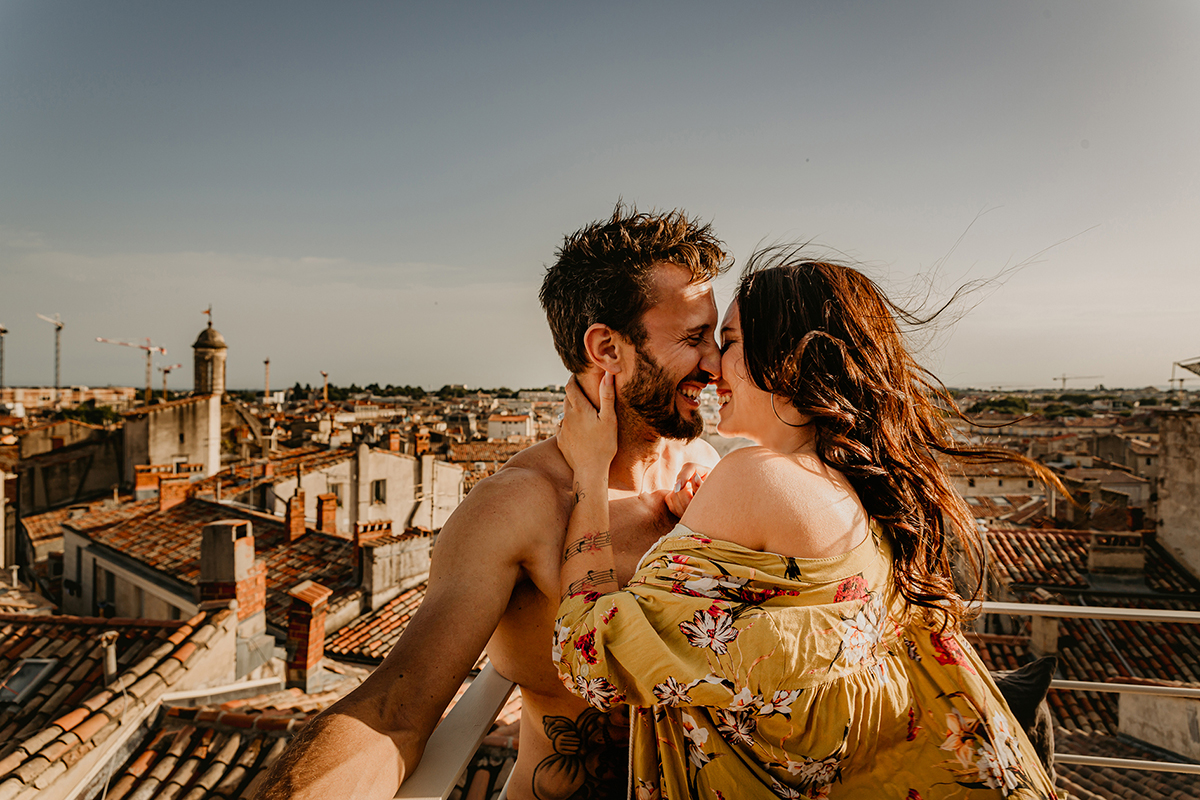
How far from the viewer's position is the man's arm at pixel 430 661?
1.25 metres

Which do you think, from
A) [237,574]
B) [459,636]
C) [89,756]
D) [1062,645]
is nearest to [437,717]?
[459,636]

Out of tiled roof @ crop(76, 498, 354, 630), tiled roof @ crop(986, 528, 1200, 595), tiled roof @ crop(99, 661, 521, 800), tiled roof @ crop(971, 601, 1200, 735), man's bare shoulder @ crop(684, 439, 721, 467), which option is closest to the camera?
man's bare shoulder @ crop(684, 439, 721, 467)

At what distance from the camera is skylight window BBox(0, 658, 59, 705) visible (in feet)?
22.7

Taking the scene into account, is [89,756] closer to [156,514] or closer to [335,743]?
[335,743]

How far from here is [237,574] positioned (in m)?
8.20

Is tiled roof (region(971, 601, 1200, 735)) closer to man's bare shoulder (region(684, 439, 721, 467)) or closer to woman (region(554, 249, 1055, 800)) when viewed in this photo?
man's bare shoulder (region(684, 439, 721, 467))

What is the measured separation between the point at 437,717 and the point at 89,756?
608 cm

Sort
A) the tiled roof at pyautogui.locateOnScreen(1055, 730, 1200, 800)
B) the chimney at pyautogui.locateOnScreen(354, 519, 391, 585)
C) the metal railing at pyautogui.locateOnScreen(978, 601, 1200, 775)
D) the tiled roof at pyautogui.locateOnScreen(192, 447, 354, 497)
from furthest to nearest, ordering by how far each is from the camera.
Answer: the tiled roof at pyautogui.locateOnScreen(192, 447, 354, 497) → the chimney at pyautogui.locateOnScreen(354, 519, 391, 585) → the tiled roof at pyautogui.locateOnScreen(1055, 730, 1200, 800) → the metal railing at pyautogui.locateOnScreen(978, 601, 1200, 775)

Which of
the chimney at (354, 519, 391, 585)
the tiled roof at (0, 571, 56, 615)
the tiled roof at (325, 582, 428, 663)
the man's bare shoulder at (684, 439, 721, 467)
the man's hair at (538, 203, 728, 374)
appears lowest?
the tiled roof at (0, 571, 56, 615)

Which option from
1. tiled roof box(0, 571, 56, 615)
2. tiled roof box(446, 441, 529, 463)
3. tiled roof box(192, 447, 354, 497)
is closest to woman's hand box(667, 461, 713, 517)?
tiled roof box(0, 571, 56, 615)

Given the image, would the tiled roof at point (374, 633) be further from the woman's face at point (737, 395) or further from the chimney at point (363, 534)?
the woman's face at point (737, 395)

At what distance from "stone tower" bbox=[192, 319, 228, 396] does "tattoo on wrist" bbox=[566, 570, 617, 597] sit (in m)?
37.5

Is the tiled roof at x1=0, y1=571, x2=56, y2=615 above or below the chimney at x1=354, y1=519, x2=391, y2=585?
below

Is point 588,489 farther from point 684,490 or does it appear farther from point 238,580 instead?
point 238,580
